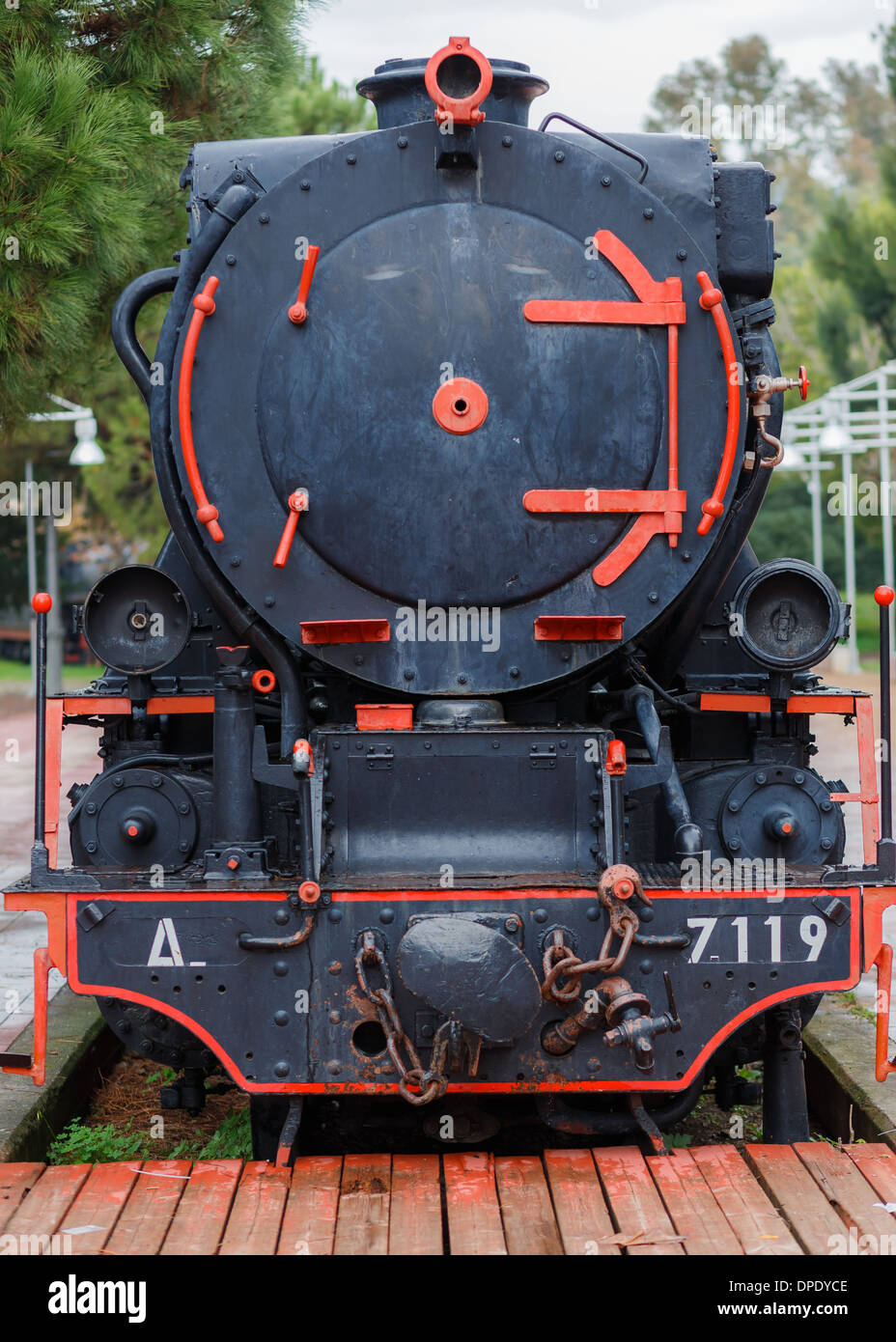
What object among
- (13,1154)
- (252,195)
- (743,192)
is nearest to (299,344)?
(252,195)

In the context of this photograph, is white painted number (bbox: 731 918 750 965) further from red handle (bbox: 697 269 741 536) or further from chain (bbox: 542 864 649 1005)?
red handle (bbox: 697 269 741 536)

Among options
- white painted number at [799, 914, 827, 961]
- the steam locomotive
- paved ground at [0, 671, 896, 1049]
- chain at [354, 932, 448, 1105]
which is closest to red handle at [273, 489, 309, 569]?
the steam locomotive

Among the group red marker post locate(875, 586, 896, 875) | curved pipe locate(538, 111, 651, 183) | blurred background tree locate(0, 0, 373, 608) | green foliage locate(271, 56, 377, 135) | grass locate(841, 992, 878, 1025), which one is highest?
green foliage locate(271, 56, 377, 135)

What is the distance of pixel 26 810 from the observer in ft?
37.0

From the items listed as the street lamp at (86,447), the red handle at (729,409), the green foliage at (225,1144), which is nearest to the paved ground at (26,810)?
the green foliage at (225,1144)

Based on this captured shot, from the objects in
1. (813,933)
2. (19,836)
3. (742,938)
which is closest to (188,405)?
(742,938)

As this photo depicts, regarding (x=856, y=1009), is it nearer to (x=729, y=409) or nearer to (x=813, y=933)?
(x=813, y=933)

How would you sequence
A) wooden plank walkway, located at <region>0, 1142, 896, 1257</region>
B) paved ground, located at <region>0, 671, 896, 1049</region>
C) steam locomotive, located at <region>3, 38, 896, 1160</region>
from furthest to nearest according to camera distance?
paved ground, located at <region>0, 671, 896, 1049</region>
steam locomotive, located at <region>3, 38, 896, 1160</region>
wooden plank walkway, located at <region>0, 1142, 896, 1257</region>

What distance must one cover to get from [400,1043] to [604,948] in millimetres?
526

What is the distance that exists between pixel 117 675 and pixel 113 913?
0.93 metres

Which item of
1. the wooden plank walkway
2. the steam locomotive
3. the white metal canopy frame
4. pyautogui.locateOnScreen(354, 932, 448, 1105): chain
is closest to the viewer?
the wooden plank walkway

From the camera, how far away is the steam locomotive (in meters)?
3.61

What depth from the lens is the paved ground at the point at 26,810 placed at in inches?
232

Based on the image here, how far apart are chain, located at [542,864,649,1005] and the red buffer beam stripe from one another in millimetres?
1316
